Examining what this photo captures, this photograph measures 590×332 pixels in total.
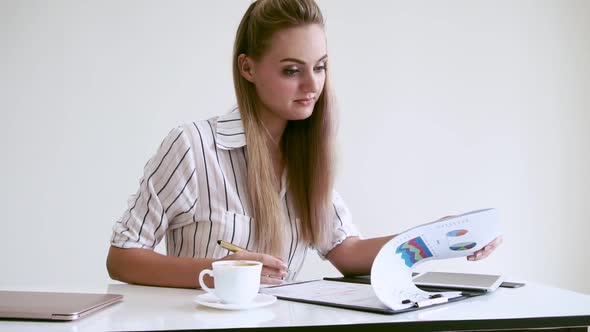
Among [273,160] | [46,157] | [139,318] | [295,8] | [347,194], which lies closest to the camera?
[139,318]

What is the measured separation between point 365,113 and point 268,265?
1.78 m

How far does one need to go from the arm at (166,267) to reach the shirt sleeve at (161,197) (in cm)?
3

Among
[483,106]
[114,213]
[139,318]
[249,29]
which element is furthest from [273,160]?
[483,106]

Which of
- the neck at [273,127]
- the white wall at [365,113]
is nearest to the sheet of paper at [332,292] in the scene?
the neck at [273,127]

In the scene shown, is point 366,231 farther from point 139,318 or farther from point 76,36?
point 139,318

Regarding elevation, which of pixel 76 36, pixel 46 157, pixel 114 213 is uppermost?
pixel 76 36

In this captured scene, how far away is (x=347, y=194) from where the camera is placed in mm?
2713

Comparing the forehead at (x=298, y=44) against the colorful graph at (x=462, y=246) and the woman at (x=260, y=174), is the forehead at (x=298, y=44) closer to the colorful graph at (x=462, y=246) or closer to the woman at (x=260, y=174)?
the woman at (x=260, y=174)

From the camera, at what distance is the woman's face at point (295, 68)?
4.50 ft

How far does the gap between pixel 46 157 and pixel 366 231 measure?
140 cm

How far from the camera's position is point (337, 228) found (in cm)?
151

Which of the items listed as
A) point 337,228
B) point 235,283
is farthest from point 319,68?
point 235,283

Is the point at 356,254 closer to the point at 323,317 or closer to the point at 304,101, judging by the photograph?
the point at 304,101

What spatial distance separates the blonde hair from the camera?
139 cm
